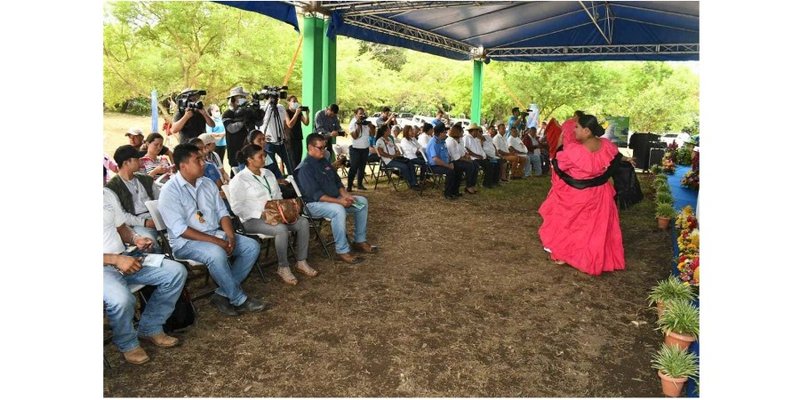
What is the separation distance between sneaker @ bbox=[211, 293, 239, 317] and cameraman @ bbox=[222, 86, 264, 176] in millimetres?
2811

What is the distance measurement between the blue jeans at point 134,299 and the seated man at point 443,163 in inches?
222

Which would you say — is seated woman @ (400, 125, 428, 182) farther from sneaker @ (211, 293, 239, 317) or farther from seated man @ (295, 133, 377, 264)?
sneaker @ (211, 293, 239, 317)

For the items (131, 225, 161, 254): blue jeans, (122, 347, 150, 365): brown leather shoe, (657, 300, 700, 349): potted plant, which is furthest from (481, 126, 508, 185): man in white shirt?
(122, 347, 150, 365): brown leather shoe

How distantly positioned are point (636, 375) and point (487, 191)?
6291 millimetres

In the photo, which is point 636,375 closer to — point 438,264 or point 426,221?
point 438,264

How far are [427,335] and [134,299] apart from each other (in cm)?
175

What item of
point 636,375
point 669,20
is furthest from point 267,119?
point 669,20

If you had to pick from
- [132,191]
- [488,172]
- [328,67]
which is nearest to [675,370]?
[132,191]

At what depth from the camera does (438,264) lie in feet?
16.0

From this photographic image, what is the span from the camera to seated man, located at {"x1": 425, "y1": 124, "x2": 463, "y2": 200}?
836cm

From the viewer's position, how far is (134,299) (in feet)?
9.47

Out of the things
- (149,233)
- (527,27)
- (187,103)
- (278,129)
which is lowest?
(149,233)

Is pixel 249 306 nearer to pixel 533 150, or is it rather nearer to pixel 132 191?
pixel 132 191

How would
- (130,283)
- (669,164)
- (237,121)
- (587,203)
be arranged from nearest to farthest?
(130,283) < (587,203) < (237,121) < (669,164)
